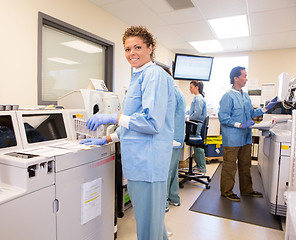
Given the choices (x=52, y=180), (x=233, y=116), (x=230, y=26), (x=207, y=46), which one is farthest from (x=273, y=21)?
(x=52, y=180)

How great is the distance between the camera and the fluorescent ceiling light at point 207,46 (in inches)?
175

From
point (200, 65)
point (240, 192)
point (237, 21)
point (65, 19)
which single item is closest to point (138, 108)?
point (65, 19)

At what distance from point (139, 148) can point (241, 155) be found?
1.91m

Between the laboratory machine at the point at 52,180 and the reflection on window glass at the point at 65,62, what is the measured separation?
1.05 meters

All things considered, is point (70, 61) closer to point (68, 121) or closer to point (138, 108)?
point (68, 121)

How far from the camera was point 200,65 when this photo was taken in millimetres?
4531

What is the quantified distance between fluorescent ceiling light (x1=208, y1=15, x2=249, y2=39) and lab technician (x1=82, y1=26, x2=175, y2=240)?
2.46 m

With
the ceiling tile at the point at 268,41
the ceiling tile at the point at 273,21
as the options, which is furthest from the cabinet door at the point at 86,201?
the ceiling tile at the point at 268,41

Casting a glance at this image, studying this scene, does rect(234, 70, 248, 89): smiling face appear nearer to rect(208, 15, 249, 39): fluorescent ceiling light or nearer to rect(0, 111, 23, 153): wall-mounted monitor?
rect(208, 15, 249, 39): fluorescent ceiling light

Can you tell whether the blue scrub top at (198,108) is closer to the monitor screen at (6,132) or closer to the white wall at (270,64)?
the white wall at (270,64)

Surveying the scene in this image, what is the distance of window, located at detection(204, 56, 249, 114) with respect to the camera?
533 cm

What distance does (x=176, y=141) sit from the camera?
2404mm

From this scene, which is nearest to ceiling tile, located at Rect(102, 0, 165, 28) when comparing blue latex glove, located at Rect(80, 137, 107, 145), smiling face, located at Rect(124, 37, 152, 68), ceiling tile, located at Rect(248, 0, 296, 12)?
ceiling tile, located at Rect(248, 0, 296, 12)

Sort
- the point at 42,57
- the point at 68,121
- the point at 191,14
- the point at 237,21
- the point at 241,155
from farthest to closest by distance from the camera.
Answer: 1. the point at 237,21
2. the point at 191,14
3. the point at 241,155
4. the point at 42,57
5. the point at 68,121
